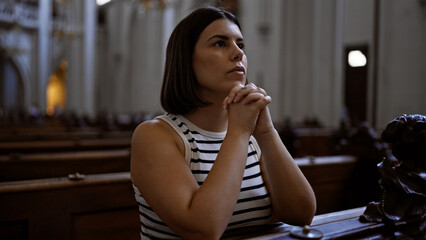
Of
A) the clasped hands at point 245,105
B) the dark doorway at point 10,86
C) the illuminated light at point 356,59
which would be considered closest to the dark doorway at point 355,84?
the illuminated light at point 356,59

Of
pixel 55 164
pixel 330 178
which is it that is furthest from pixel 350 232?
pixel 55 164

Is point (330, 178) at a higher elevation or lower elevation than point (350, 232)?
lower

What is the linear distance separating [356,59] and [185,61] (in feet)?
32.3

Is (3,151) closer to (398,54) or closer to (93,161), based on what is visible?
(93,161)

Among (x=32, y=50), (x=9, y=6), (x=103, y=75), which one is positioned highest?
(x=9, y=6)

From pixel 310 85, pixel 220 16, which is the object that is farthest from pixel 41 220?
pixel 310 85

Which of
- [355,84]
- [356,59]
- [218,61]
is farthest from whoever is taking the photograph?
[355,84]

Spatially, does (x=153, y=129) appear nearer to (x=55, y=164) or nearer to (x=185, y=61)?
(x=185, y=61)

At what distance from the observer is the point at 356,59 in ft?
33.8

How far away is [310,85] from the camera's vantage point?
401 inches

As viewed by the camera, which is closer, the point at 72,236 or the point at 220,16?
the point at 220,16

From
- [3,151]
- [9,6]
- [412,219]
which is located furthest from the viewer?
[9,6]

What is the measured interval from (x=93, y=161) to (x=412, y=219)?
2324 millimetres

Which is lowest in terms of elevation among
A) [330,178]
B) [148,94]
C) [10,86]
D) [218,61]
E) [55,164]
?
[148,94]
